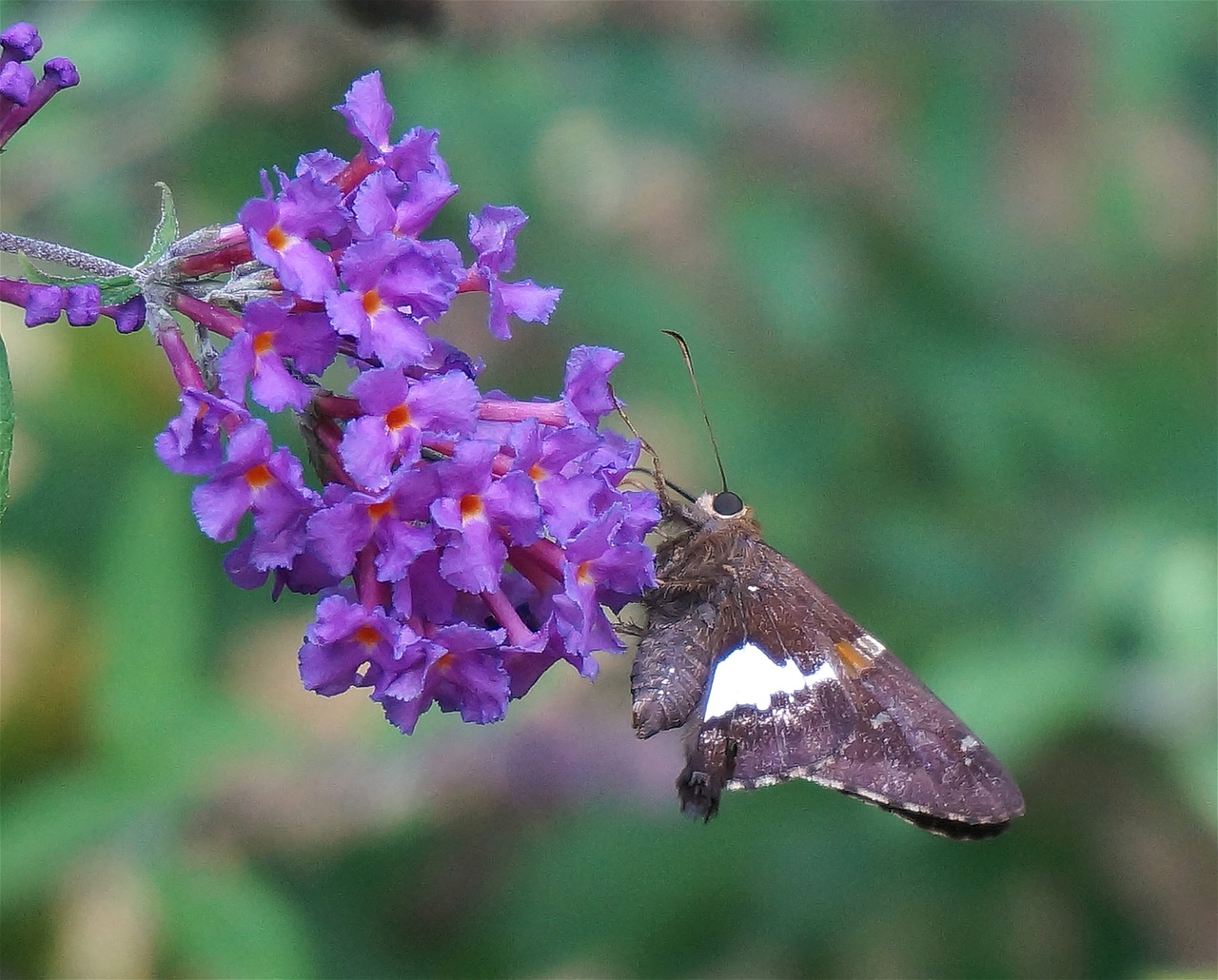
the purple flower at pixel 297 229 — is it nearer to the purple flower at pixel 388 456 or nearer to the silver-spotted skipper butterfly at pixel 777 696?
the purple flower at pixel 388 456

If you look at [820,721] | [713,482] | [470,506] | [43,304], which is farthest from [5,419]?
[713,482]

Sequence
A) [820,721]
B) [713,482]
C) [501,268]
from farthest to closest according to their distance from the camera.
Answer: [713,482] < [820,721] < [501,268]

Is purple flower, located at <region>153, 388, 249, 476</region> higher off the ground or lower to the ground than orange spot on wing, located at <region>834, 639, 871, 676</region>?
→ higher

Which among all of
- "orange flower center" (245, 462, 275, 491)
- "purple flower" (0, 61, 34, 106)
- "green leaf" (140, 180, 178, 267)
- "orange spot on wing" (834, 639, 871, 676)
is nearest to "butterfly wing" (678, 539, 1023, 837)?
"orange spot on wing" (834, 639, 871, 676)

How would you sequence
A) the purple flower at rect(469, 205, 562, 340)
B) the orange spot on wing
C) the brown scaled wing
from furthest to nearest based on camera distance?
the orange spot on wing, the brown scaled wing, the purple flower at rect(469, 205, 562, 340)

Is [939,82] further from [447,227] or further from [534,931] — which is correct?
[534,931]

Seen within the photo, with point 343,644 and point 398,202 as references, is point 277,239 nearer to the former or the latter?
point 398,202

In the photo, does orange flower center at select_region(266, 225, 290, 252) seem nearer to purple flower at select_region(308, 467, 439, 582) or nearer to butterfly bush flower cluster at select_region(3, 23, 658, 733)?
butterfly bush flower cluster at select_region(3, 23, 658, 733)
